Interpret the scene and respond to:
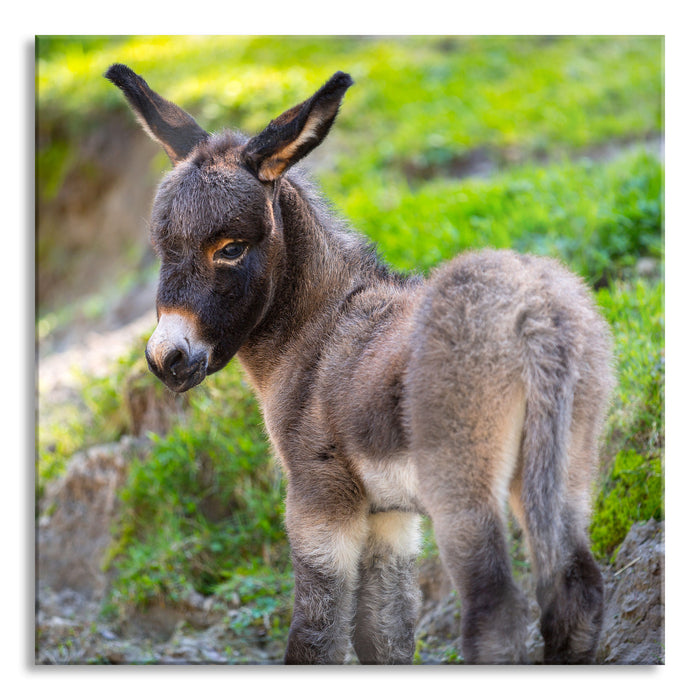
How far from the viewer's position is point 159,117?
2.55 m

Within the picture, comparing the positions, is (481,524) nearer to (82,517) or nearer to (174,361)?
(174,361)

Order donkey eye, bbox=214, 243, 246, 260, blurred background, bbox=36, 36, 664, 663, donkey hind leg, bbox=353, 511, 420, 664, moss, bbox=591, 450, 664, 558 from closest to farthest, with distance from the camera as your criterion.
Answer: donkey eye, bbox=214, 243, 246, 260, donkey hind leg, bbox=353, 511, 420, 664, moss, bbox=591, 450, 664, 558, blurred background, bbox=36, 36, 664, 663

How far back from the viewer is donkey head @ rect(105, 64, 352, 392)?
2.20m

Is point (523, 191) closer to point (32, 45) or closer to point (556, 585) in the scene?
point (32, 45)

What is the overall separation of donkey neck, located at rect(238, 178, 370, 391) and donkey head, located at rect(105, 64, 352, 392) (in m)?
0.12

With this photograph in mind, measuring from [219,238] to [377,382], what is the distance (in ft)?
1.89

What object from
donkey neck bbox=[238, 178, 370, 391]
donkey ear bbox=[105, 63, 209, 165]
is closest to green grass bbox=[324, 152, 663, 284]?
donkey neck bbox=[238, 178, 370, 391]

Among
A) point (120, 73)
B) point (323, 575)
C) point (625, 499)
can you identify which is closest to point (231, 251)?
point (120, 73)

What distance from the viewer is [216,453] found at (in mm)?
3625

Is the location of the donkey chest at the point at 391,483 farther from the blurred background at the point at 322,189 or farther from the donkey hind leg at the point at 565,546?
the blurred background at the point at 322,189

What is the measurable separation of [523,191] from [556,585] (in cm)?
265

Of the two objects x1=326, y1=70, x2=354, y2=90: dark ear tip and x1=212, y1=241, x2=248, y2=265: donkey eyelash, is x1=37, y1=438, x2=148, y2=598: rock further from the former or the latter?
x1=326, y1=70, x2=354, y2=90: dark ear tip
